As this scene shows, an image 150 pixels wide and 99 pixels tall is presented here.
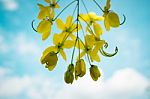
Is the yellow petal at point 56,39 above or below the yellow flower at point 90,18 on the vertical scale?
below

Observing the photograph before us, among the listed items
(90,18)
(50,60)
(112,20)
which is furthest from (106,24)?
(50,60)

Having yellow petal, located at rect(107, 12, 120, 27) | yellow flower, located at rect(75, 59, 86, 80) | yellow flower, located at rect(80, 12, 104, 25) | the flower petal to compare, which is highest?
yellow flower, located at rect(80, 12, 104, 25)

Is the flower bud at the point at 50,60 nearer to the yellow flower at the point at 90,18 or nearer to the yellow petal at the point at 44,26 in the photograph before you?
the yellow petal at the point at 44,26

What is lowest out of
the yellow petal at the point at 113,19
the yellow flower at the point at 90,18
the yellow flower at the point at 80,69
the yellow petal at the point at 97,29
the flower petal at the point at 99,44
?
the yellow flower at the point at 80,69

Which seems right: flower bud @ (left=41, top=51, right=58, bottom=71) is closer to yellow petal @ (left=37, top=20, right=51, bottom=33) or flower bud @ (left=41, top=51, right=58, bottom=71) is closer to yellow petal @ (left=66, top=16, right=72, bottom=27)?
yellow petal @ (left=37, top=20, right=51, bottom=33)

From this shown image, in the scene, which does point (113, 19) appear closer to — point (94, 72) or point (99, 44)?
point (99, 44)

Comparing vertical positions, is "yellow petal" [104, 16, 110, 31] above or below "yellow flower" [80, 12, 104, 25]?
below
